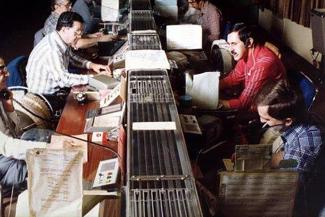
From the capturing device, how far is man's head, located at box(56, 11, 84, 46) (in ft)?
11.8

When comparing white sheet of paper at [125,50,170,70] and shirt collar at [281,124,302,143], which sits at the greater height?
white sheet of paper at [125,50,170,70]

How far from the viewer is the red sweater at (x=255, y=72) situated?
3135 mm

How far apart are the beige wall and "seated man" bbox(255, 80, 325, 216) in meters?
4.49

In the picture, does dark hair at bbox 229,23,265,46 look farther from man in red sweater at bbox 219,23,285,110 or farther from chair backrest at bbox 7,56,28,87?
chair backrest at bbox 7,56,28,87

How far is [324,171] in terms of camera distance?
2084 millimetres

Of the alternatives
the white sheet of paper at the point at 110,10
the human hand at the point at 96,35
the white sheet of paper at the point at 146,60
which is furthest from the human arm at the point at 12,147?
→ the white sheet of paper at the point at 110,10

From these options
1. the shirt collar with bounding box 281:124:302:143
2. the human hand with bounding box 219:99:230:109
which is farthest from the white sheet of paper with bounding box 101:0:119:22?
the shirt collar with bounding box 281:124:302:143

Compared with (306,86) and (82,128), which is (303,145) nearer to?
(306,86)

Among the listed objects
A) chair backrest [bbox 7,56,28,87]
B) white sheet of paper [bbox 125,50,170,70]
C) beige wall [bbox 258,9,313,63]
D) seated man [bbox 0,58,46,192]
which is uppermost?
white sheet of paper [bbox 125,50,170,70]

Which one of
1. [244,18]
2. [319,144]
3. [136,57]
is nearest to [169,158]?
[319,144]

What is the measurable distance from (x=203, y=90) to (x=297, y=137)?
0.80 meters

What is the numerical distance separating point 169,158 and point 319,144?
0.84 metres

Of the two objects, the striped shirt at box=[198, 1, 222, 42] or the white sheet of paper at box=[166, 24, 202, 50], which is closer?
the white sheet of paper at box=[166, 24, 202, 50]

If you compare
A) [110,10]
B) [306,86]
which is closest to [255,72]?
[306,86]
